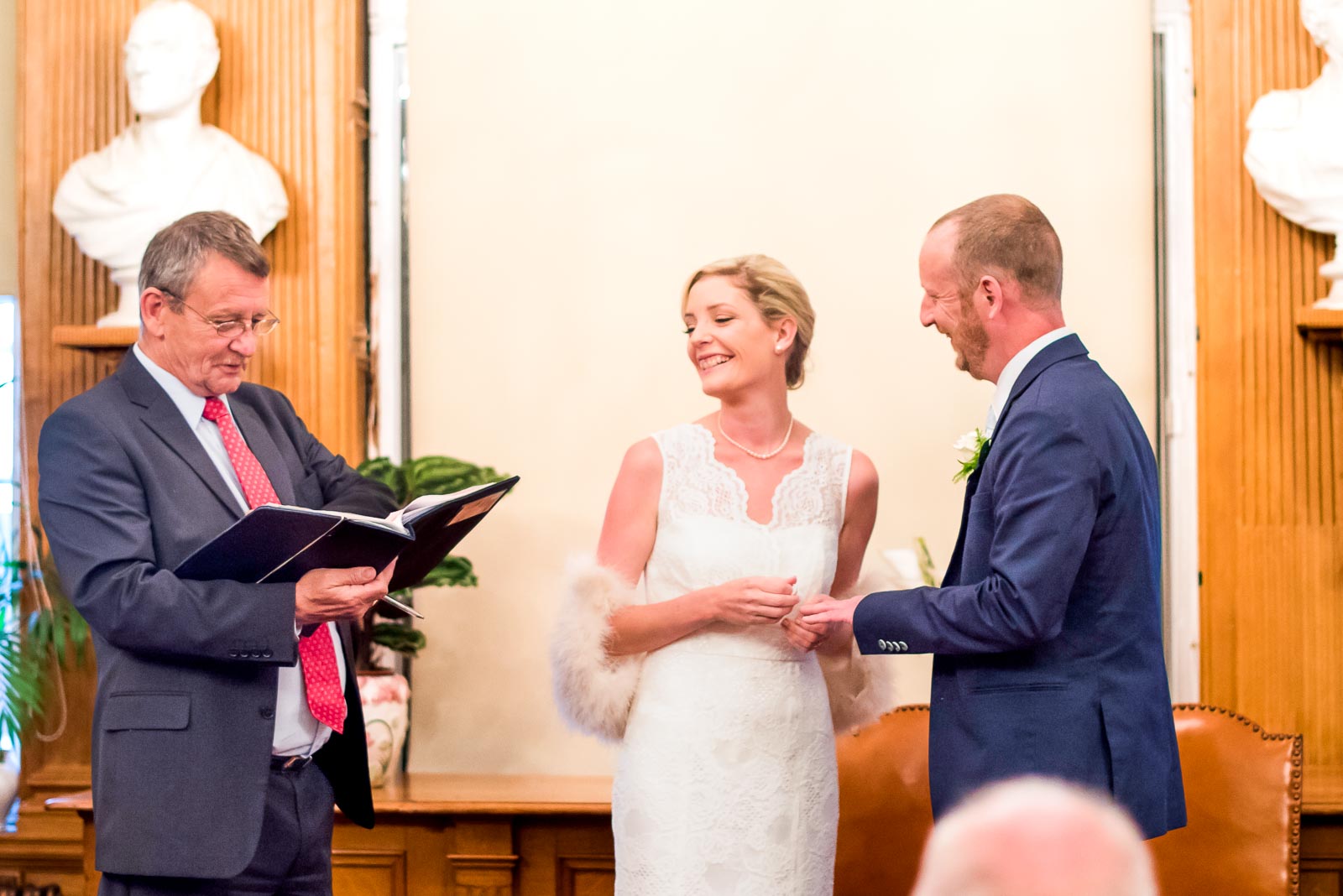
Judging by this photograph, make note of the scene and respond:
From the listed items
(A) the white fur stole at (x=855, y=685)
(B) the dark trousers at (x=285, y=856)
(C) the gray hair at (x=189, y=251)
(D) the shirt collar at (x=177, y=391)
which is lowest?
(B) the dark trousers at (x=285, y=856)

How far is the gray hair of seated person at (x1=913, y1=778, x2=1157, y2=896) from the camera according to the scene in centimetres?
72

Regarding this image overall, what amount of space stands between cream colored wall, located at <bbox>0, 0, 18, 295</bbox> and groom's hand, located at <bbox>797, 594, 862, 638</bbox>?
3.23 meters

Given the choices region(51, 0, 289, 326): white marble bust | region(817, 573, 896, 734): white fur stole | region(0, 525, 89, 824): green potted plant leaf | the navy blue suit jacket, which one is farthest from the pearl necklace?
region(0, 525, 89, 824): green potted plant leaf

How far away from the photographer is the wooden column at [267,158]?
173 inches

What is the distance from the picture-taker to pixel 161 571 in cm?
231

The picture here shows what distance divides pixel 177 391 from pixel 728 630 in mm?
1236

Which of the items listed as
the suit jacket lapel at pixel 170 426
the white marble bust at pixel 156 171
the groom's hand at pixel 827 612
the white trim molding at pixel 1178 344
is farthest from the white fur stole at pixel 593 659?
the white trim molding at pixel 1178 344

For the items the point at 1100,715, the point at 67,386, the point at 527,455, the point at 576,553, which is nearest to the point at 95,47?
the point at 67,386

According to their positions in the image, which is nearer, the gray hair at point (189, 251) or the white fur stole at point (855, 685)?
the gray hair at point (189, 251)

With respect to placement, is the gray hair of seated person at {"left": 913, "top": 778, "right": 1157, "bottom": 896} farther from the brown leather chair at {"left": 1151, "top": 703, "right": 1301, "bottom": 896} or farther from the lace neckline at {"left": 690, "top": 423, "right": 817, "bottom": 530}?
the brown leather chair at {"left": 1151, "top": 703, "right": 1301, "bottom": 896}

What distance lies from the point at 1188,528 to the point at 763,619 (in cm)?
210

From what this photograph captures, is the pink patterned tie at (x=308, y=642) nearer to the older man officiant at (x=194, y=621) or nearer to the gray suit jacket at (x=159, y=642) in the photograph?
the older man officiant at (x=194, y=621)

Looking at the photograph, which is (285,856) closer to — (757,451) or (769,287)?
(757,451)

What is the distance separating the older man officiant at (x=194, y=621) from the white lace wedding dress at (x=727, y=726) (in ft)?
2.02
